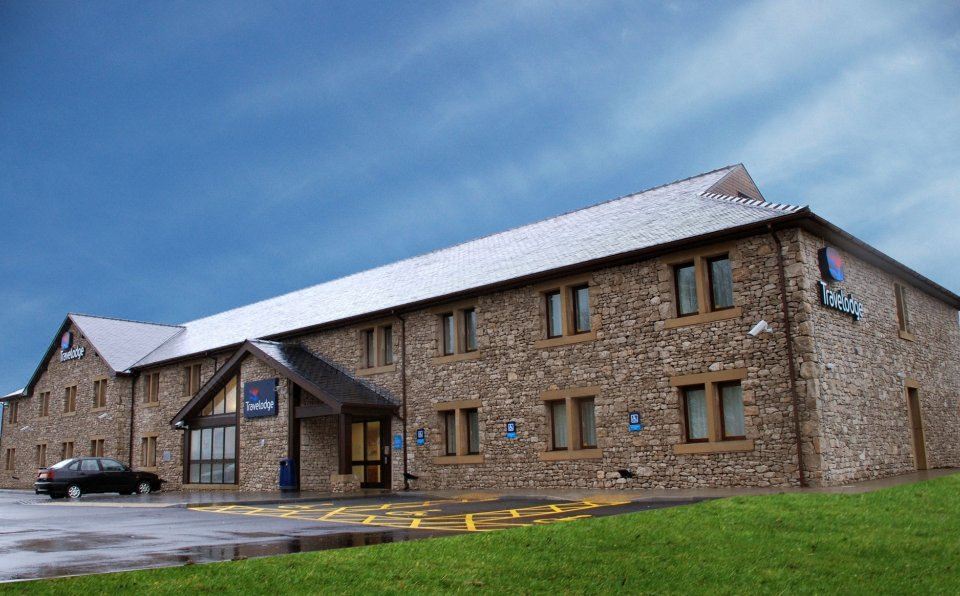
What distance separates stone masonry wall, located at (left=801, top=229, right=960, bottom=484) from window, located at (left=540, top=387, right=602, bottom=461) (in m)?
5.16

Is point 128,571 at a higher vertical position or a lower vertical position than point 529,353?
lower

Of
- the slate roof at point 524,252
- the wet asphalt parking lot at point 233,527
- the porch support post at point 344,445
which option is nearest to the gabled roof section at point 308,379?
the porch support post at point 344,445

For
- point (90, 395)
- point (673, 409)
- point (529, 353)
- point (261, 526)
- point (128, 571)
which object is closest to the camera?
point (128, 571)

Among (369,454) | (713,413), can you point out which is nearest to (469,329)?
(369,454)

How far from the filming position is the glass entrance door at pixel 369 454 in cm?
2447

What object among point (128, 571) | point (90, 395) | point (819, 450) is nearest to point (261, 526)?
point (128, 571)

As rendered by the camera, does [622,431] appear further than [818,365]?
Yes

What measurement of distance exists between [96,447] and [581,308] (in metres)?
26.8

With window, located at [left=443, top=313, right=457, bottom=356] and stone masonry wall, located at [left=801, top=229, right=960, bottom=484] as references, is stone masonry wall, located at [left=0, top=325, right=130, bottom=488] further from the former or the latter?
stone masonry wall, located at [left=801, top=229, right=960, bottom=484]

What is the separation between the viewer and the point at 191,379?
32969 millimetres

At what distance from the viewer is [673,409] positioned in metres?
17.9

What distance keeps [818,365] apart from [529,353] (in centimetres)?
714

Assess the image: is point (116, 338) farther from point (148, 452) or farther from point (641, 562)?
point (641, 562)

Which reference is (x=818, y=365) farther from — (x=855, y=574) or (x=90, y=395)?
(x=90, y=395)
